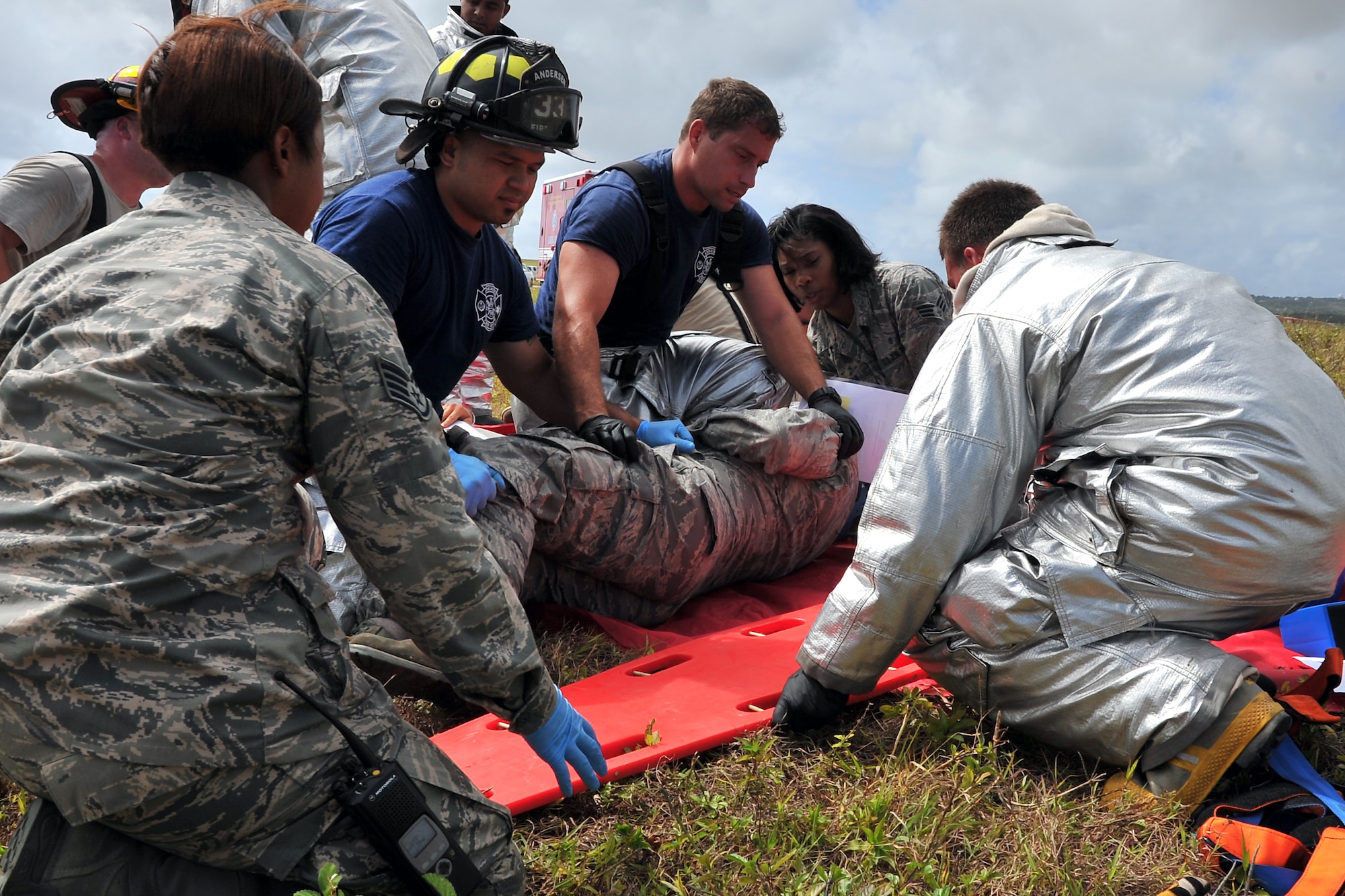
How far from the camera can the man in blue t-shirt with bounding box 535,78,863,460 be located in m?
3.67

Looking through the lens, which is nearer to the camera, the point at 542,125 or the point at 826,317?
the point at 542,125

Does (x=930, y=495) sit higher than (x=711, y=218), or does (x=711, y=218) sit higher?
(x=711, y=218)

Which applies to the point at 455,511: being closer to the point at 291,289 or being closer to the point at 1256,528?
the point at 291,289

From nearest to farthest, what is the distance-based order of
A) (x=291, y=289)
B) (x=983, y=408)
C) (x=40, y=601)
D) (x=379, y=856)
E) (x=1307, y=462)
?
(x=40, y=601)
(x=291, y=289)
(x=379, y=856)
(x=1307, y=462)
(x=983, y=408)

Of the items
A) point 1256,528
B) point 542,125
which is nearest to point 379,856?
point 1256,528

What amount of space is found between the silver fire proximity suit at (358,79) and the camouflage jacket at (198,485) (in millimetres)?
2932

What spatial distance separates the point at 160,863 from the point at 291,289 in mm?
891

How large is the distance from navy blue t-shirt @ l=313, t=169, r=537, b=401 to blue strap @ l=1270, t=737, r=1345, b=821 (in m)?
2.36

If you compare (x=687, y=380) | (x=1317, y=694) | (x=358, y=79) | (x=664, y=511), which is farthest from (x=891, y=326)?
(x=1317, y=694)

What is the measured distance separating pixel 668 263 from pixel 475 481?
5.17ft

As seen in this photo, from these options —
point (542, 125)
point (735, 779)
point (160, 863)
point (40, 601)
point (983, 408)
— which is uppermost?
point (542, 125)

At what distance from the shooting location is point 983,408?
2.33 meters

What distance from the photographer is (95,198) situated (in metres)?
3.58

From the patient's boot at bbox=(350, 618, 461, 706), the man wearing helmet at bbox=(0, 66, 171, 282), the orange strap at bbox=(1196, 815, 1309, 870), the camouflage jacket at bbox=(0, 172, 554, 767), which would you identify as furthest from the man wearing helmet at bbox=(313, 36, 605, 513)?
the orange strap at bbox=(1196, 815, 1309, 870)
